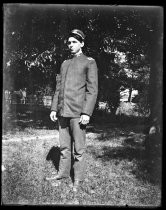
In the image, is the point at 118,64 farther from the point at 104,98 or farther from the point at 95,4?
the point at 95,4

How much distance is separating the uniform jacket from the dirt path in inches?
44.3

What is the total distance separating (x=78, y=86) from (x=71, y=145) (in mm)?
1002

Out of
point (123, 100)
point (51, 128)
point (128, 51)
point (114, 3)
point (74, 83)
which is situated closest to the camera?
point (114, 3)

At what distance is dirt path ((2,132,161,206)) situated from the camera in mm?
4117

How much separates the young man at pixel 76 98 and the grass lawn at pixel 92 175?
29cm

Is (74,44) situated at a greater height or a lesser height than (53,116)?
greater

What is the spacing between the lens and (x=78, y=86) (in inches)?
173

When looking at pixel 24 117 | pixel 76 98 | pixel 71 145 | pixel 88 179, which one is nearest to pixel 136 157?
pixel 88 179

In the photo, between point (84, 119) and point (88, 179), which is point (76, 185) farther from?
point (84, 119)

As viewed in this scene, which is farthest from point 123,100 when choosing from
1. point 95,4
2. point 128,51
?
point 95,4

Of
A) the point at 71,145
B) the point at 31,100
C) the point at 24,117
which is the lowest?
the point at 71,145

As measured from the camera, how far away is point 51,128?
770 cm

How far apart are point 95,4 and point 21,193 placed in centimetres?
298

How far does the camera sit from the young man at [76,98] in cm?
431
